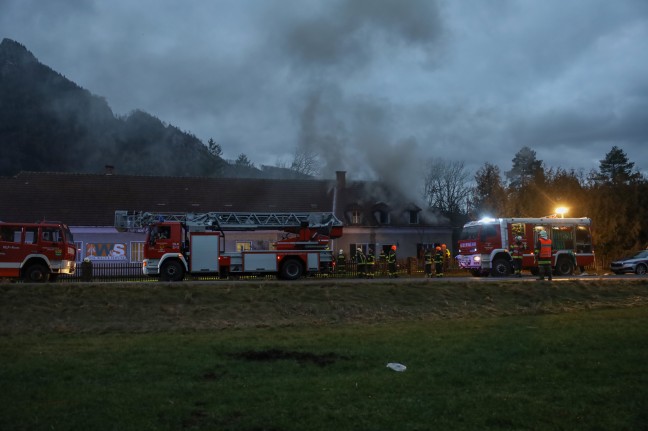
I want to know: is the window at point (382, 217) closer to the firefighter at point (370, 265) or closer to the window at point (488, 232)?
the firefighter at point (370, 265)

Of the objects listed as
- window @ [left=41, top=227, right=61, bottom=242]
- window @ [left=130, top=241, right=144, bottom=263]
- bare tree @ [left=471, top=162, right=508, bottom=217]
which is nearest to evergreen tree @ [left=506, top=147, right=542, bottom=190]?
bare tree @ [left=471, top=162, right=508, bottom=217]

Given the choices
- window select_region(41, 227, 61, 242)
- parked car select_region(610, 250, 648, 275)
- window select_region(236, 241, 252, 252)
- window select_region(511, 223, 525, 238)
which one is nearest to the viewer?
window select_region(41, 227, 61, 242)

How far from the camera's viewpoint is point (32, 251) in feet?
71.6

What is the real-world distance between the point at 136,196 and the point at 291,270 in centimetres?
2299

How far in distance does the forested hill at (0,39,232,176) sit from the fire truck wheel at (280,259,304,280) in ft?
183

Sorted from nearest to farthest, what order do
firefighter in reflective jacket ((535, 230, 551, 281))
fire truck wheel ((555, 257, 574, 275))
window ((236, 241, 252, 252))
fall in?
1. firefighter in reflective jacket ((535, 230, 551, 281))
2. window ((236, 241, 252, 252))
3. fire truck wheel ((555, 257, 574, 275))

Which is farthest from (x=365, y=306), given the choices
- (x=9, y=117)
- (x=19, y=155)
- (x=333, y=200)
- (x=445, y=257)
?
(x=9, y=117)

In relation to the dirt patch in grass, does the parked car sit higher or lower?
higher

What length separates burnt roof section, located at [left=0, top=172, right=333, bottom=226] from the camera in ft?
130

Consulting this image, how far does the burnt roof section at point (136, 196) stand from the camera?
3956cm

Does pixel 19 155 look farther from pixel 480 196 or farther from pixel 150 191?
pixel 480 196

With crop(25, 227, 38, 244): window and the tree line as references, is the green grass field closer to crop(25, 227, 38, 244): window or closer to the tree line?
crop(25, 227, 38, 244): window

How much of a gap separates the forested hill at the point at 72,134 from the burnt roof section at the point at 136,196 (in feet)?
111

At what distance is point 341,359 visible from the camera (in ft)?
32.1
